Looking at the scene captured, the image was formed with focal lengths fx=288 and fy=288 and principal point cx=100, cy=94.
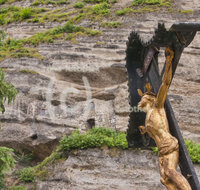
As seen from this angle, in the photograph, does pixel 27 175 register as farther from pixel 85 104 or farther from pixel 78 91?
pixel 78 91

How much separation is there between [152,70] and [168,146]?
4.78 feet

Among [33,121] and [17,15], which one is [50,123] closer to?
[33,121]

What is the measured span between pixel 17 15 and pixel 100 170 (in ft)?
55.2

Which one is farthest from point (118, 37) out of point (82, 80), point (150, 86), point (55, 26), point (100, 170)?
point (150, 86)

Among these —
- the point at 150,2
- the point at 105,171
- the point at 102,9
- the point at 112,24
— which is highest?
the point at 150,2

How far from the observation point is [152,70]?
473 centimetres

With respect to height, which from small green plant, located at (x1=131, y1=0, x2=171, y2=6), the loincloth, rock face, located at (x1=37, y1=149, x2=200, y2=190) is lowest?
rock face, located at (x1=37, y1=149, x2=200, y2=190)

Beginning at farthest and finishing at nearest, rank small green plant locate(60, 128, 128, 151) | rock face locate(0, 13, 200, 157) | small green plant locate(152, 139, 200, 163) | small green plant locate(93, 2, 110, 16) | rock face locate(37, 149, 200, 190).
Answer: small green plant locate(93, 2, 110, 16)
rock face locate(0, 13, 200, 157)
small green plant locate(60, 128, 128, 151)
small green plant locate(152, 139, 200, 163)
rock face locate(37, 149, 200, 190)

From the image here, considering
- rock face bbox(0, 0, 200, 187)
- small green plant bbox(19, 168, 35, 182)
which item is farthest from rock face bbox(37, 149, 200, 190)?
small green plant bbox(19, 168, 35, 182)

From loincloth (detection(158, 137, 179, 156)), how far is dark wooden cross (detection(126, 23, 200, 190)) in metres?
0.13

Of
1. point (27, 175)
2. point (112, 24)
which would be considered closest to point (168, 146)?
point (27, 175)

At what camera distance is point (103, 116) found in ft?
40.6

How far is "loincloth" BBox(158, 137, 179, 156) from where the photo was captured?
12.1 feet

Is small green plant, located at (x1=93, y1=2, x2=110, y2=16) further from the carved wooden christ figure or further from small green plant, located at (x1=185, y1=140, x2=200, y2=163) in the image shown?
the carved wooden christ figure
